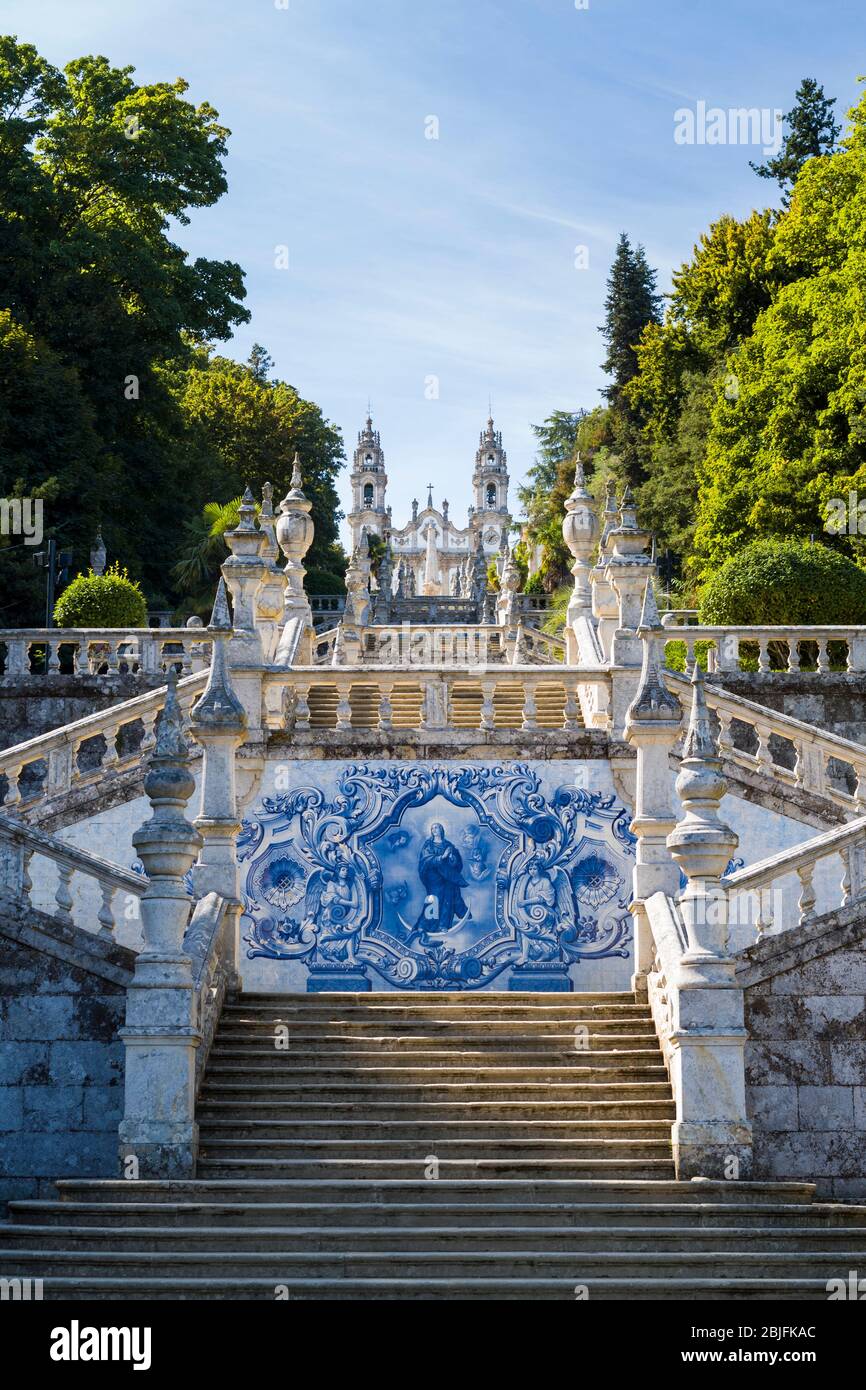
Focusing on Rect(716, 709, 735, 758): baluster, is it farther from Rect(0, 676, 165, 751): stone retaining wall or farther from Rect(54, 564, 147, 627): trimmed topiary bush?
Rect(54, 564, 147, 627): trimmed topiary bush

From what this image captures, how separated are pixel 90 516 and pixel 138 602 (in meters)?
11.1

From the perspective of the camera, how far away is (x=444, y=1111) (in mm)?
13320

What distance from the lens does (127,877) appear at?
44.6ft

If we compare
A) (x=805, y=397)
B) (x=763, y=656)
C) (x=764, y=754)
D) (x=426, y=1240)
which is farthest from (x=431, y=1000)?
(x=805, y=397)

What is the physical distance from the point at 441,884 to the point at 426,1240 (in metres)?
6.22

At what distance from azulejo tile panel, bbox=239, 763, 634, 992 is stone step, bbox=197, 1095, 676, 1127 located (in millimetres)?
3938

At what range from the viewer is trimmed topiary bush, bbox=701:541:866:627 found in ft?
81.5

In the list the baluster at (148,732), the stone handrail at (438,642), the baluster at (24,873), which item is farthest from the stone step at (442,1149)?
the stone handrail at (438,642)

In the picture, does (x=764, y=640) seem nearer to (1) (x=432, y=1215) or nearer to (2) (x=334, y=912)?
(2) (x=334, y=912)

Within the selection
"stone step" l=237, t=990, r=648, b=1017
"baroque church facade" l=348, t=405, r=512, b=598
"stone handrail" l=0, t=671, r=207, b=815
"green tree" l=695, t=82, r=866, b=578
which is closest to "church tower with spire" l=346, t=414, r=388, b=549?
"baroque church facade" l=348, t=405, r=512, b=598

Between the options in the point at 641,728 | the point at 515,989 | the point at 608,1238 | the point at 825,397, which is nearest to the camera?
the point at 608,1238

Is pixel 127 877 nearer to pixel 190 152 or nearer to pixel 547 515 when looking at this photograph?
pixel 190 152
